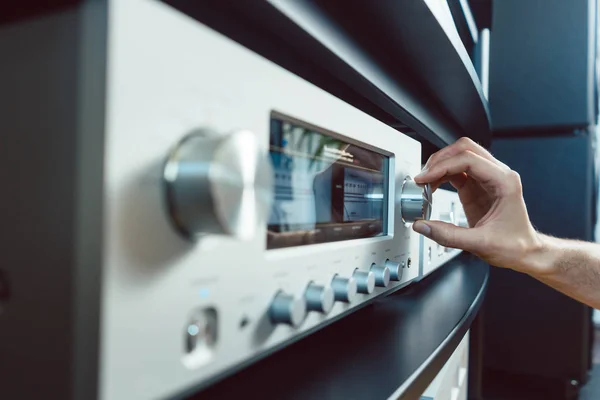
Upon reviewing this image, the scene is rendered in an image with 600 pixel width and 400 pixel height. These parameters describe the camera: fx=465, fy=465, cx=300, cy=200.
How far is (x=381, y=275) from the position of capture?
A: 0.47 m

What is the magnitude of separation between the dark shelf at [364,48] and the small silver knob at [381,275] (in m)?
0.21

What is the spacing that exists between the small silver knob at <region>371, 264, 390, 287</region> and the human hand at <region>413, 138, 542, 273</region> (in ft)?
0.40

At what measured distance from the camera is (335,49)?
45cm

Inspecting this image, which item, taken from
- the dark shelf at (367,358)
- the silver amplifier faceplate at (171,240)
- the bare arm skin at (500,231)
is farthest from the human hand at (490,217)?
the silver amplifier faceplate at (171,240)

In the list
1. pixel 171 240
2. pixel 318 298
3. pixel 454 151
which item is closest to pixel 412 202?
pixel 454 151

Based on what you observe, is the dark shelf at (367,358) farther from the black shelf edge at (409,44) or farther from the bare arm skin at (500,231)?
the black shelf edge at (409,44)

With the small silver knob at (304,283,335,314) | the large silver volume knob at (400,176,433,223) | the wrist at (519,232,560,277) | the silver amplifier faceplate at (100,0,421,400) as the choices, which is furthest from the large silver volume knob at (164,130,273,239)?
the wrist at (519,232,560,277)

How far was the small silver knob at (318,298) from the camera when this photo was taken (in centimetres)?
34

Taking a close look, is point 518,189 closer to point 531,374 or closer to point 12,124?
point 12,124

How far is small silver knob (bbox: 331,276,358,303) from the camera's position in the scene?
0.39 m

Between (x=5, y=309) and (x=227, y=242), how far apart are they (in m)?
0.11

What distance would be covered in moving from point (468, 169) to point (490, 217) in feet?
0.26

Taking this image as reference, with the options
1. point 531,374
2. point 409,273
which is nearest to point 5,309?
point 409,273

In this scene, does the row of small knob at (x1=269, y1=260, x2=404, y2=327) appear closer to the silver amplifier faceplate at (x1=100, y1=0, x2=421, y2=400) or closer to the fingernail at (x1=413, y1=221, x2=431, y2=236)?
the silver amplifier faceplate at (x1=100, y1=0, x2=421, y2=400)
